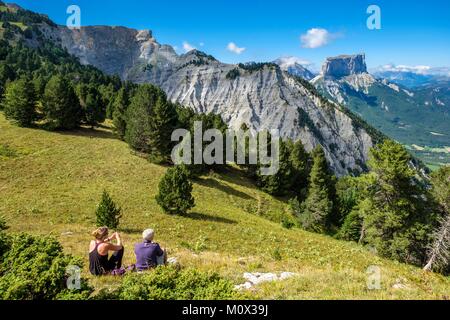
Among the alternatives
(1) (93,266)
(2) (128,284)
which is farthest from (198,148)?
(2) (128,284)

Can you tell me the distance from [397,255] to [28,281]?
33.0 metres

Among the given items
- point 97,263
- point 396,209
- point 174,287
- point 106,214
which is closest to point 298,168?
point 396,209

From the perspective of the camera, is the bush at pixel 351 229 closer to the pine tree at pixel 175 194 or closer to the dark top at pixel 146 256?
the pine tree at pixel 175 194

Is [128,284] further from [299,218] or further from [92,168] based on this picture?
[299,218]

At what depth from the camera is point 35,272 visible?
8.51m

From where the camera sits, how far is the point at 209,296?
28.3 feet

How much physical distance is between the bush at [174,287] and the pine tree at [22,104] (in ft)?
212

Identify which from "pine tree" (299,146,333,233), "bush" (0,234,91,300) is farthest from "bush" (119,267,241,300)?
"pine tree" (299,146,333,233)

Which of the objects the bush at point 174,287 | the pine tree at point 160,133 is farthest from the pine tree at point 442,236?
the pine tree at point 160,133

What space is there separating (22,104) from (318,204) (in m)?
57.5

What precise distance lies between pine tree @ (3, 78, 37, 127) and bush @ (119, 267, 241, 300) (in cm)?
6467

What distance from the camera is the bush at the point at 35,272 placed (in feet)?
25.8

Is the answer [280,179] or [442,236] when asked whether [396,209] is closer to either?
[442,236]

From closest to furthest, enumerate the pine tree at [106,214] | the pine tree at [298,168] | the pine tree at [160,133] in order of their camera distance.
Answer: the pine tree at [106,214] → the pine tree at [160,133] → the pine tree at [298,168]
